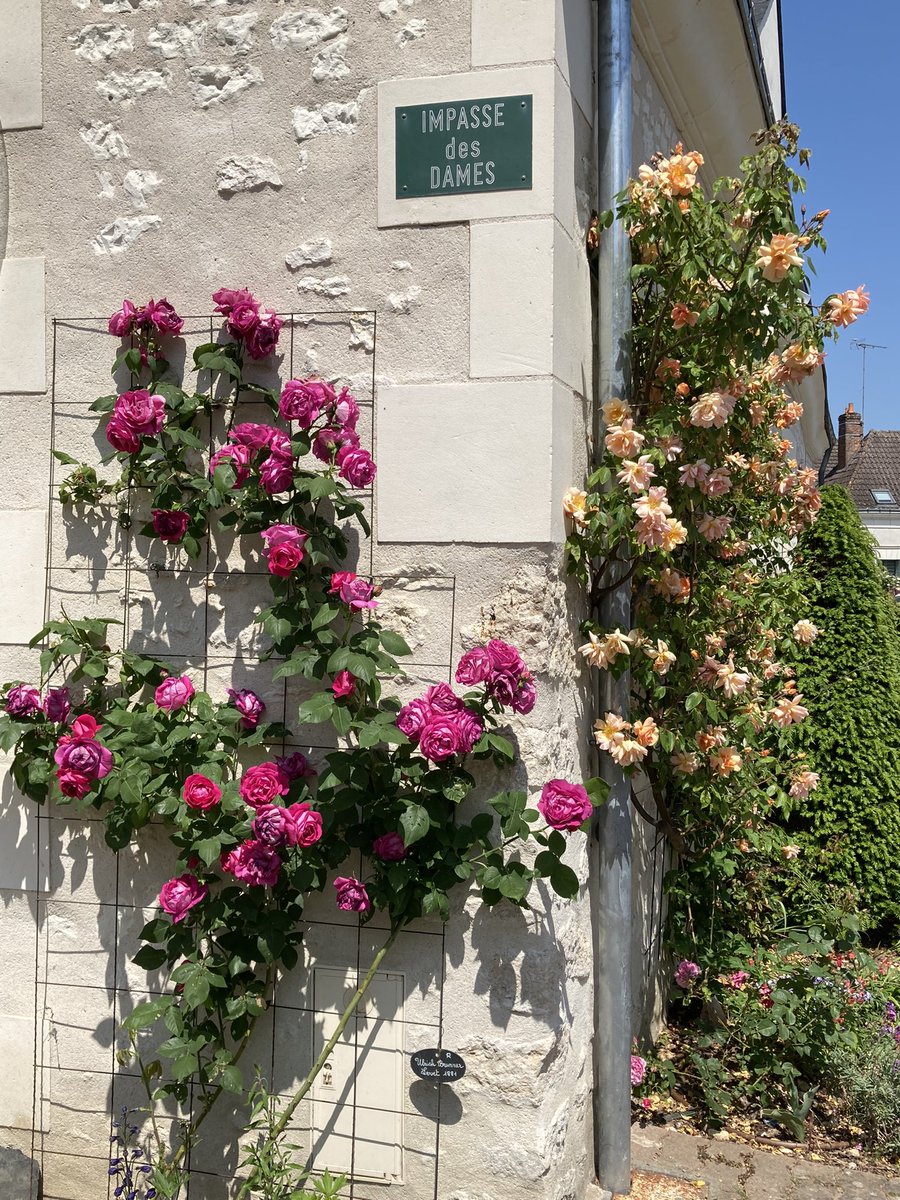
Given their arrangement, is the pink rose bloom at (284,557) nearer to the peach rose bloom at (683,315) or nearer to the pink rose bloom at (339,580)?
the pink rose bloom at (339,580)

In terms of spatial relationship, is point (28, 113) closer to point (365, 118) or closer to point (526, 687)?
point (365, 118)

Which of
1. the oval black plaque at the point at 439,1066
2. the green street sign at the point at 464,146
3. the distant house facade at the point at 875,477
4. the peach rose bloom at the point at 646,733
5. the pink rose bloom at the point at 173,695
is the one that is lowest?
the oval black plaque at the point at 439,1066

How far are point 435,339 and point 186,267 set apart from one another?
77 centimetres

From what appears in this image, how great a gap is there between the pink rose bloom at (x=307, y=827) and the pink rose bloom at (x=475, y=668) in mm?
488

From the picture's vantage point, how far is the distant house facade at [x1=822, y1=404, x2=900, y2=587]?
85.6 ft

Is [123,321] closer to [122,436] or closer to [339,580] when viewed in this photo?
[122,436]

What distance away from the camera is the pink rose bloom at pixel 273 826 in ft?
8.13

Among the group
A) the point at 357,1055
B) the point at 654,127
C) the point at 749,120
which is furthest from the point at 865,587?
the point at 357,1055

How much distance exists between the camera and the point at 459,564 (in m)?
2.68

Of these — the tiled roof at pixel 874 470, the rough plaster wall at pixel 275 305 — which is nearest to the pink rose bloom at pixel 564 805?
the rough plaster wall at pixel 275 305

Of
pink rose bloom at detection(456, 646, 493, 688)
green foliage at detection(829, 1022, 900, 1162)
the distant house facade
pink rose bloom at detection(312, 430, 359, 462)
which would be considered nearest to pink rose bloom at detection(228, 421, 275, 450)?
pink rose bloom at detection(312, 430, 359, 462)

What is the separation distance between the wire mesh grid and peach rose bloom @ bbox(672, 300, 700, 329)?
874 millimetres

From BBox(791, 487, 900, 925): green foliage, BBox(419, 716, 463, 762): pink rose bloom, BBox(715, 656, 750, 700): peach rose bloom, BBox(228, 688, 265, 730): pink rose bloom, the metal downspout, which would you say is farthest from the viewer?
BBox(791, 487, 900, 925): green foliage

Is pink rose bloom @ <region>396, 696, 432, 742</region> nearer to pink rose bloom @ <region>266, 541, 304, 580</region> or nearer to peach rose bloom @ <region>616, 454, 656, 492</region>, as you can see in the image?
pink rose bloom @ <region>266, 541, 304, 580</region>
